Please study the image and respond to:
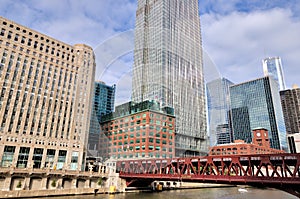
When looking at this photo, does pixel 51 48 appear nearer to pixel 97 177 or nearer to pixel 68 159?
pixel 68 159

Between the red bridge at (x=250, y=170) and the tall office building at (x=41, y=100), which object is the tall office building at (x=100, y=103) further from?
the red bridge at (x=250, y=170)

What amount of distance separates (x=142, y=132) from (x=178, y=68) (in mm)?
39527

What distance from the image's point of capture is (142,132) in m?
112

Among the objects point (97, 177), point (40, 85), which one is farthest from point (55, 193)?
point (40, 85)

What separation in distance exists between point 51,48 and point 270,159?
93.5 metres

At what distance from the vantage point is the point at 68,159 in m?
91.3

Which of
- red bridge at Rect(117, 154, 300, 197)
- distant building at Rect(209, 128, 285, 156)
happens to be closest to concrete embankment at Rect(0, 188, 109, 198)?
red bridge at Rect(117, 154, 300, 197)

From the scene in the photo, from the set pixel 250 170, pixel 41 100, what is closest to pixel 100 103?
pixel 41 100

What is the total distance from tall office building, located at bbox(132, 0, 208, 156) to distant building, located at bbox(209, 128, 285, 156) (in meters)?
30.7

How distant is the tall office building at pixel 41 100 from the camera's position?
8244cm

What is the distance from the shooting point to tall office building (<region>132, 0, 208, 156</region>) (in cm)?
11912

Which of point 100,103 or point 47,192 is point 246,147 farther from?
Answer: point 47,192

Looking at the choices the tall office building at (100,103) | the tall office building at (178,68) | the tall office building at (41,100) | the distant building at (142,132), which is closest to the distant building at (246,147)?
the tall office building at (178,68)

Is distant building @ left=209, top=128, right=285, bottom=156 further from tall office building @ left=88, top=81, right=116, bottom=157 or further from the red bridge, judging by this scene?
the red bridge
